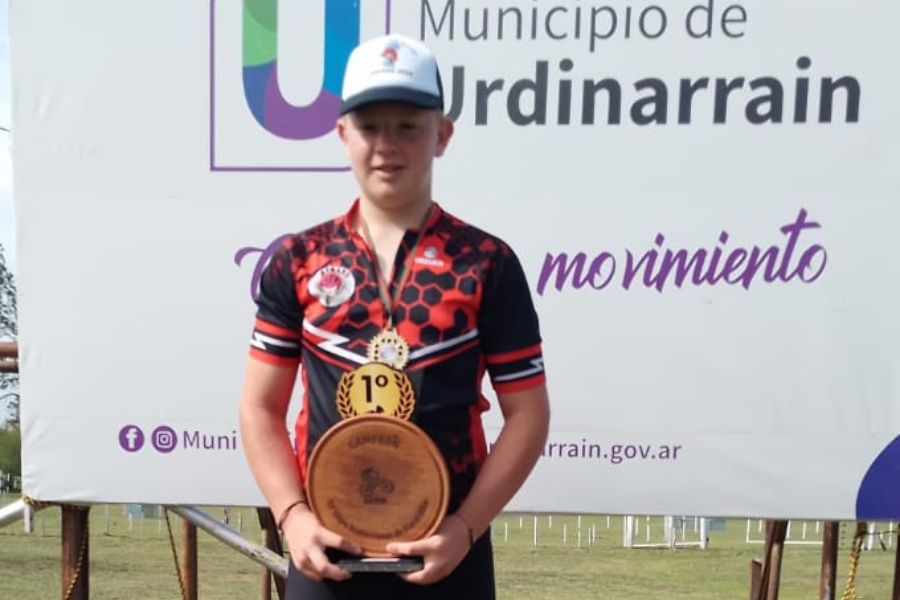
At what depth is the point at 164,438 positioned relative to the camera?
209 cm

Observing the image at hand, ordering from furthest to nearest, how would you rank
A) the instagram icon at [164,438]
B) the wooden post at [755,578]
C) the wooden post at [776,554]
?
the wooden post at [755,578]
the wooden post at [776,554]
the instagram icon at [164,438]

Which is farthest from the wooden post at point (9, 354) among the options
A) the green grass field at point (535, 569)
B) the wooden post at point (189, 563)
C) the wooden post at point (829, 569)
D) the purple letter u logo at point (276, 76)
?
the green grass field at point (535, 569)

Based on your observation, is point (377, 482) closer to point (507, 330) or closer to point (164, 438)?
point (507, 330)

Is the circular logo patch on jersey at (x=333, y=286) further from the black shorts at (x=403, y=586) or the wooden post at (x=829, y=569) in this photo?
the wooden post at (x=829, y=569)

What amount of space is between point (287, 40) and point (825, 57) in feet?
3.98

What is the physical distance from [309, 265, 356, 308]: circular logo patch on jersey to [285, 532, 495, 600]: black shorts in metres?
0.36

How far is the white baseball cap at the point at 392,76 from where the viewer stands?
1.09 meters

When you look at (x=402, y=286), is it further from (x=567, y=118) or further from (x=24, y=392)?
(x=24, y=392)

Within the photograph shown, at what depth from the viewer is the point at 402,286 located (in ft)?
3.80

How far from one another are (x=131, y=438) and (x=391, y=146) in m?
1.31

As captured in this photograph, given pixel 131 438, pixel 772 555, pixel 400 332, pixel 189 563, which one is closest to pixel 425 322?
pixel 400 332

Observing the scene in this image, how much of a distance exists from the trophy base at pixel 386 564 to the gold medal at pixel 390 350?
0.78 ft

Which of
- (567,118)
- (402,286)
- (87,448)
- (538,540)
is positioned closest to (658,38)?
(567,118)

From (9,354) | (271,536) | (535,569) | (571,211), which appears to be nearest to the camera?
(571,211)
